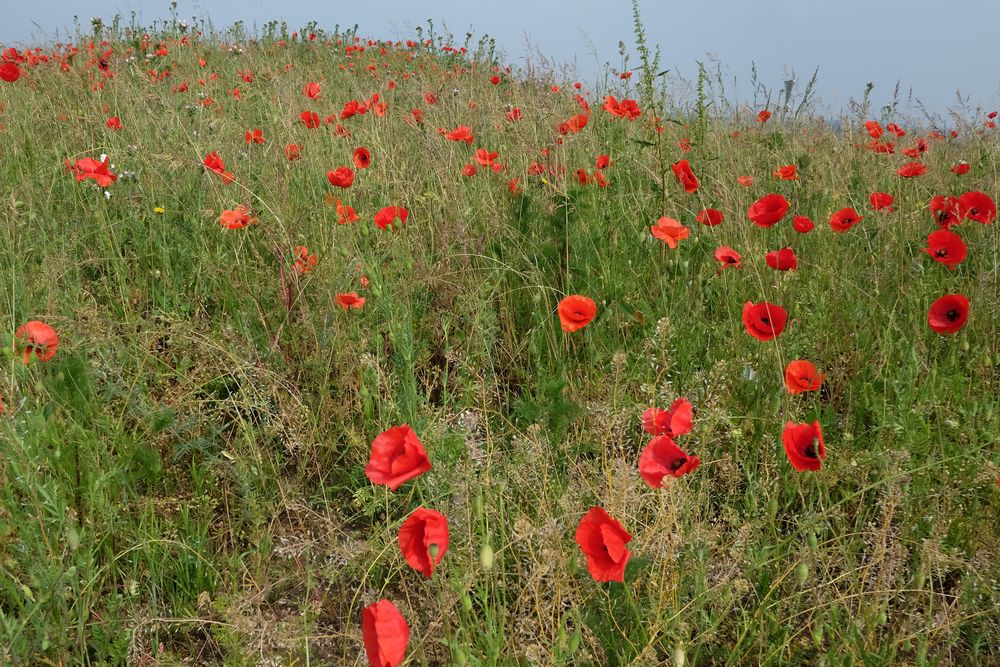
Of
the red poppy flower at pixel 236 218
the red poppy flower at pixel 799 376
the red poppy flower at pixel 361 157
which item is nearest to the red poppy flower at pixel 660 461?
the red poppy flower at pixel 799 376

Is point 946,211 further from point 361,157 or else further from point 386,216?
point 361,157

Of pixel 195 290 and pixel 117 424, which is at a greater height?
pixel 195 290

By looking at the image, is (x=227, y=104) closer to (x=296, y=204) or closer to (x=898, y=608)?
(x=296, y=204)

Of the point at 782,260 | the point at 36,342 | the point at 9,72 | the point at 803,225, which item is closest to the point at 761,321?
the point at 782,260

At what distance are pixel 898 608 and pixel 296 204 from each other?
8.39ft

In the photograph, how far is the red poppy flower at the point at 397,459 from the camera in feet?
3.39

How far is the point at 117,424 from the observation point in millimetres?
1628

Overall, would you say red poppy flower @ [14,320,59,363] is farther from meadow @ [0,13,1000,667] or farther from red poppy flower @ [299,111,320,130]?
red poppy flower @ [299,111,320,130]

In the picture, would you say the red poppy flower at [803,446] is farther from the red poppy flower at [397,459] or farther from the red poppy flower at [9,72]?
the red poppy flower at [9,72]

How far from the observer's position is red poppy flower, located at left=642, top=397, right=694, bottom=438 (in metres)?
1.16

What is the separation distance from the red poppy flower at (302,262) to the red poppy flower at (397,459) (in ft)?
3.86

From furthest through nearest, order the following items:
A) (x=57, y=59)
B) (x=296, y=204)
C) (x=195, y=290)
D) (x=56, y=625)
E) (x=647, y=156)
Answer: (x=57, y=59) → (x=647, y=156) → (x=296, y=204) → (x=195, y=290) → (x=56, y=625)

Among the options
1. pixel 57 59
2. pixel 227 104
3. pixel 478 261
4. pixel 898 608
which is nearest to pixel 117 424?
pixel 478 261

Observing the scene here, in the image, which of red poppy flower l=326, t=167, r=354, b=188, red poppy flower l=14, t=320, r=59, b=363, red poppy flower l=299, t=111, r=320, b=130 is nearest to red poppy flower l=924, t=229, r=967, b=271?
red poppy flower l=326, t=167, r=354, b=188
